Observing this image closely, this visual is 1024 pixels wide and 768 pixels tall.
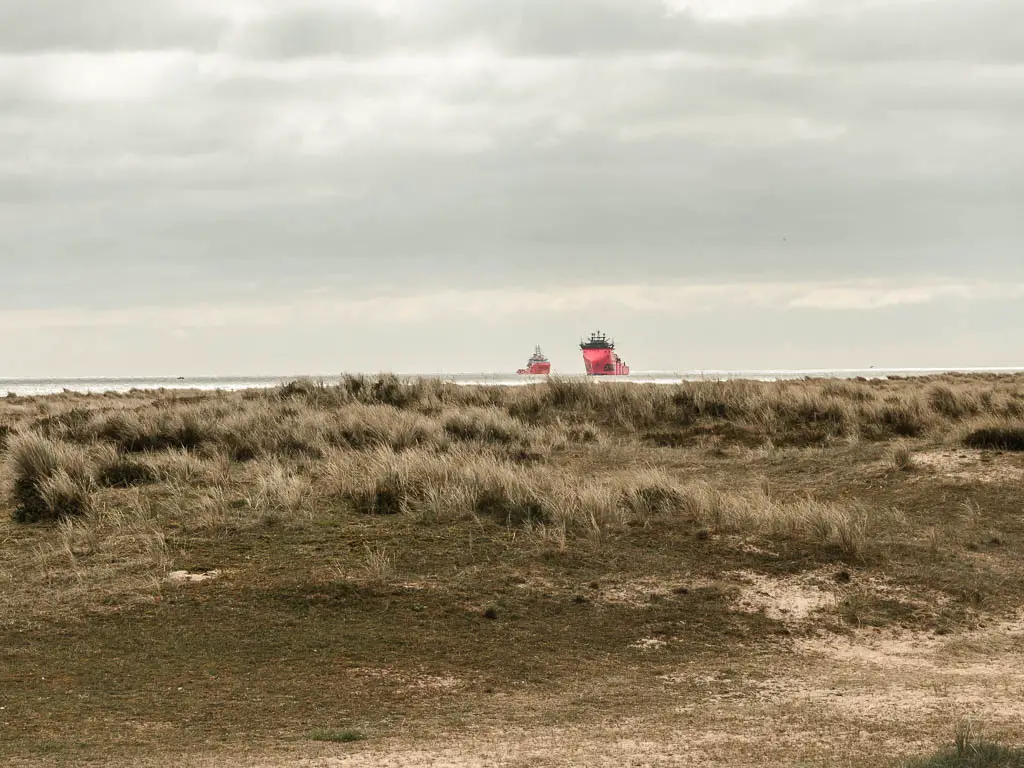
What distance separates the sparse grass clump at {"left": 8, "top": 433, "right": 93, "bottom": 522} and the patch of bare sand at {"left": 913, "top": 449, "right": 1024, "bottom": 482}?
1343cm

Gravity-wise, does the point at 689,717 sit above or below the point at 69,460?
below

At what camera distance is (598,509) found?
14.7 metres

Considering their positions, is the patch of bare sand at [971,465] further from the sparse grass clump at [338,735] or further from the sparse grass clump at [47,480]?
the sparse grass clump at [47,480]

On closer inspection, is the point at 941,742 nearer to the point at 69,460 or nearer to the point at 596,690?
the point at 596,690

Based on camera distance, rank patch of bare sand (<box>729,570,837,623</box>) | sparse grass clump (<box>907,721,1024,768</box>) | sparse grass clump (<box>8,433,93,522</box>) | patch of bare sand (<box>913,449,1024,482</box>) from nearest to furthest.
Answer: sparse grass clump (<box>907,721,1024,768</box>)
patch of bare sand (<box>729,570,837,623</box>)
sparse grass clump (<box>8,433,93,522</box>)
patch of bare sand (<box>913,449,1024,482</box>)

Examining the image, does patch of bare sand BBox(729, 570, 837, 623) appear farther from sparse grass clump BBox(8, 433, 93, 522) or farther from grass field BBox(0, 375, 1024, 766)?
sparse grass clump BBox(8, 433, 93, 522)

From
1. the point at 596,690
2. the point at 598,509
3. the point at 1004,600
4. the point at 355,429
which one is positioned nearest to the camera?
the point at 596,690

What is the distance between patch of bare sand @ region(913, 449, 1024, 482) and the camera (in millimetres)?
17688

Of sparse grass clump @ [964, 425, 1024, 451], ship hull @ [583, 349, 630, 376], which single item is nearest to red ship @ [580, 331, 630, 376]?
ship hull @ [583, 349, 630, 376]

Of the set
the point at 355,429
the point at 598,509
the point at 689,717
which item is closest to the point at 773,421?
the point at 355,429

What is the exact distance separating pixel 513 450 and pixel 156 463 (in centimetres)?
682

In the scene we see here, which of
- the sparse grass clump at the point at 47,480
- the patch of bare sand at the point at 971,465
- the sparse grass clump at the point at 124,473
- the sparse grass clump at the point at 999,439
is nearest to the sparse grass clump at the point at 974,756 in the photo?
the sparse grass clump at the point at 47,480

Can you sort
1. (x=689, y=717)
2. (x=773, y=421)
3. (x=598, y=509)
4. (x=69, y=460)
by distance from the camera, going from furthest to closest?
(x=773, y=421) < (x=69, y=460) < (x=598, y=509) < (x=689, y=717)

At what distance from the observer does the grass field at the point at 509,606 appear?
7.91 meters
